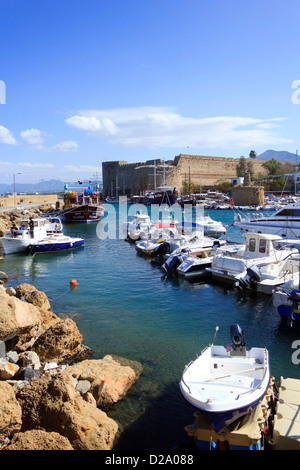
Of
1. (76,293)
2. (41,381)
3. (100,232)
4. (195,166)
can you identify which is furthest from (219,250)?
(195,166)

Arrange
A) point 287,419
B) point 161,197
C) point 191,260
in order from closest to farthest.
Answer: point 287,419 < point 191,260 < point 161,197

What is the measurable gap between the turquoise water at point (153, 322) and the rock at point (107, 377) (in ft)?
0.67

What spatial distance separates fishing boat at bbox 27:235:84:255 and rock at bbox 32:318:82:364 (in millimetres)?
16041

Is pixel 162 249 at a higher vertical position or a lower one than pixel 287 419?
higher

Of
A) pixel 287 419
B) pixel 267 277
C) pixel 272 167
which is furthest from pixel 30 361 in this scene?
pixel 272 167

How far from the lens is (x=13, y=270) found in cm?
1947

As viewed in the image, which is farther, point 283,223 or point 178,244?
point 283,223

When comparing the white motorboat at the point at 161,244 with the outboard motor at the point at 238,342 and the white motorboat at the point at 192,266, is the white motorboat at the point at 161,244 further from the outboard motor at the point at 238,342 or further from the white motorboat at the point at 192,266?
the outboard motor at the point at 238,342

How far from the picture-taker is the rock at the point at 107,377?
6797 millimetres

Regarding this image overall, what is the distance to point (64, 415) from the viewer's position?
216 inches

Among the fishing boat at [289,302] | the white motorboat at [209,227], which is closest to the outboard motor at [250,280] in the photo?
the fishing boat at [289,302]

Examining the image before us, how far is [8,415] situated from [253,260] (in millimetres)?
12520

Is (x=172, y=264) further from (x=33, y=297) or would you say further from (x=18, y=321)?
(x=18, y=321)

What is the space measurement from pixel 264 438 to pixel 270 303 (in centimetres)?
808
